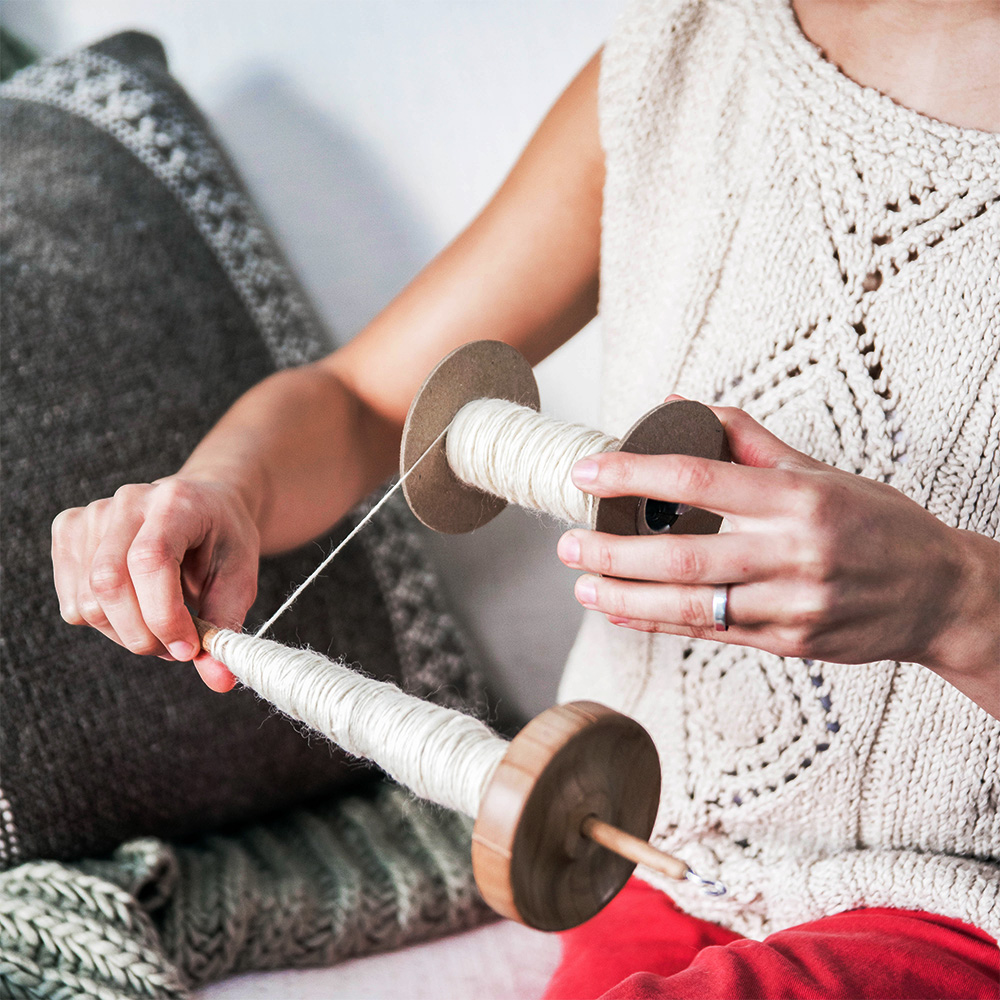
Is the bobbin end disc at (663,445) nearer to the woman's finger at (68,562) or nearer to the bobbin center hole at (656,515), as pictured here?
the bobbin center hole at (656,515)

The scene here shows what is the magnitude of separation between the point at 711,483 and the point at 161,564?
1.04ft

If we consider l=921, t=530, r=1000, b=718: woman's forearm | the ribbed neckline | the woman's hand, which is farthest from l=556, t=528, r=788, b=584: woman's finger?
the ribbed neckline

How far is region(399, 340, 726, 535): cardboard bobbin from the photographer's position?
45cm

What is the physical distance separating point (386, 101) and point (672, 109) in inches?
17.9

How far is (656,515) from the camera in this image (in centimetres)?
48

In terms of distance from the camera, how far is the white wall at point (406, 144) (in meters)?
1.02

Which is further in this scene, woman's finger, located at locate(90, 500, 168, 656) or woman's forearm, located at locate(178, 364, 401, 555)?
woman's forearm, located at locate(178, 364, 401, 555)

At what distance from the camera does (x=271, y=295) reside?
0.92 m

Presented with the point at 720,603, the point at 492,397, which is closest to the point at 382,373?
the point at 492,397

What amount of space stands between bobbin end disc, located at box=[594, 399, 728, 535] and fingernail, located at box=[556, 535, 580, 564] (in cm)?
2

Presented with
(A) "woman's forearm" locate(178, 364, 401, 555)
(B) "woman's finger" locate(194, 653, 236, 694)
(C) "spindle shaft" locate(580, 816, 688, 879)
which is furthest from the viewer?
(A) "woman's forearm" locate(178, 364, 401, 555)

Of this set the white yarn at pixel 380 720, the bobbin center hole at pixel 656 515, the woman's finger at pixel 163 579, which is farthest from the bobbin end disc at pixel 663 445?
the woman's finger at pixel 163 579

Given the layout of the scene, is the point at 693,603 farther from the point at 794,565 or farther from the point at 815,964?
the point at 815,964

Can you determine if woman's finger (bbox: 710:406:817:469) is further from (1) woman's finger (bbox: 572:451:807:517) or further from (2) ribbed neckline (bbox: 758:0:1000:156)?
(2) ribbed neckline (bbox: 758:0:1000:156)
